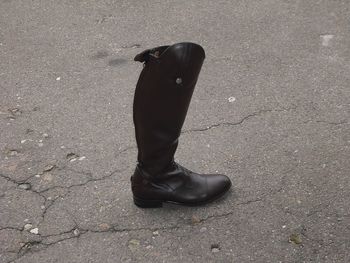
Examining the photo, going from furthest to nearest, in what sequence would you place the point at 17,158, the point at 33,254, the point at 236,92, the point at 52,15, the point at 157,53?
1. the point at 52,15
2. the point at 236,92
3. the point at 17,158
4. the point at 33,254
5. the point at 157,53

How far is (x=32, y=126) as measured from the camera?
307 centimetres

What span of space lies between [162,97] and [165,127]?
0.48ft

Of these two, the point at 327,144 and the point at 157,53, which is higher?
the point at 157,53

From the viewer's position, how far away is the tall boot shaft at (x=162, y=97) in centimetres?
202

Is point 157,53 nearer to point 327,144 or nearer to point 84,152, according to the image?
point 84,152

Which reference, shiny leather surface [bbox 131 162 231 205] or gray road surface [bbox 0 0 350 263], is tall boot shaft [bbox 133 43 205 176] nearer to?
shiny leather surface [bbox 131 162 231 205]

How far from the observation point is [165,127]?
7.19 ft

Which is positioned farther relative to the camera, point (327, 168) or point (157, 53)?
point (327, 168)

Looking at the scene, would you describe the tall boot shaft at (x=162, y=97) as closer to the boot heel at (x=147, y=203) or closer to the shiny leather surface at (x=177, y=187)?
the shiny leather surface at (x=177, y=187)

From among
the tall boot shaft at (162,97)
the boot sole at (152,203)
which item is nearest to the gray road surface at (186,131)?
the boot sole at (152,203)

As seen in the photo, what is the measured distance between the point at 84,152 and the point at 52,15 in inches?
70.2

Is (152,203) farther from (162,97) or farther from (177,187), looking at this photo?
(162,97)

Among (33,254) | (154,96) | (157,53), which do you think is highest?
(157,53)

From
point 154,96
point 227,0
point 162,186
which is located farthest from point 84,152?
point 227,0
